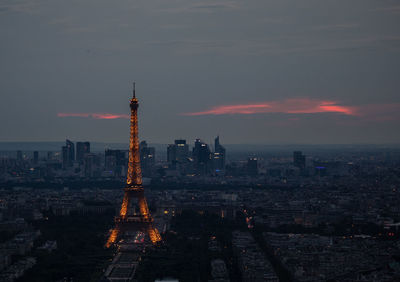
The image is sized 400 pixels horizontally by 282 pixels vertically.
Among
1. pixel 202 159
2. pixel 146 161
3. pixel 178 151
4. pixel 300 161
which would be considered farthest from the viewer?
pixel 178 151

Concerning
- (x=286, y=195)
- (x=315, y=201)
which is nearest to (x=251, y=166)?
(x=286, y=195)

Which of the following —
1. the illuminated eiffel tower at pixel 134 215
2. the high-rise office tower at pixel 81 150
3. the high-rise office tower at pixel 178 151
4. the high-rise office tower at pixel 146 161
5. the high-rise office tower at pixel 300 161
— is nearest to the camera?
the illuminated eiffel tower at pixel 134 215

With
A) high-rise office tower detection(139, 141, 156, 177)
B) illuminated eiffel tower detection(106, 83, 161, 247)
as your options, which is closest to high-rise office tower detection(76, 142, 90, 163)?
high-rise office tower detection(139, 141, 156, 177)

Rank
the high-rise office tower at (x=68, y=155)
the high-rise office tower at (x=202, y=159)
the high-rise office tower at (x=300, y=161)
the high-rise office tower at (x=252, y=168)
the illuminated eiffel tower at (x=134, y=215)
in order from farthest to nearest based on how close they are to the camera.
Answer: the high-rise office tower at (x=68, y=155)
the high-rise office tower at (x=300, y=161)
the high-rise office tower at (x=202, y=159)
the high-rise office tower at (x=252, y=168)
the illuminated eiffel tower at (x=134, y=215)

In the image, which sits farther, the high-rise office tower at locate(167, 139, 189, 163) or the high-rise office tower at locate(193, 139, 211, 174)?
the high-rise office tower at locate(167, 139, 189, 163)

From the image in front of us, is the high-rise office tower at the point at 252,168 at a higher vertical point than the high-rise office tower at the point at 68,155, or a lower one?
lower

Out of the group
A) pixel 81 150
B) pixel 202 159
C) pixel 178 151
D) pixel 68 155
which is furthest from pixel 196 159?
pixel 68 155

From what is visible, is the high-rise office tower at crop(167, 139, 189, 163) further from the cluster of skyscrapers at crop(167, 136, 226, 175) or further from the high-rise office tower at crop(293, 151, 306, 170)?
the high-rise office tower at crop(293, 151, 306, 170)

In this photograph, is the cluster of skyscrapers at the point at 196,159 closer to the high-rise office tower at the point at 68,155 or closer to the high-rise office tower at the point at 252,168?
the high-rise office tower at the point at 252,168

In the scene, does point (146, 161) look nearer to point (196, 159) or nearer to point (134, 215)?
point (196, 159)

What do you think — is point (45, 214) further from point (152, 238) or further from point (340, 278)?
point (340, 278)

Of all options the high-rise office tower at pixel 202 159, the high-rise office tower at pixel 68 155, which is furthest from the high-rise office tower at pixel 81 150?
the high-rise office tower at pixel 202 159

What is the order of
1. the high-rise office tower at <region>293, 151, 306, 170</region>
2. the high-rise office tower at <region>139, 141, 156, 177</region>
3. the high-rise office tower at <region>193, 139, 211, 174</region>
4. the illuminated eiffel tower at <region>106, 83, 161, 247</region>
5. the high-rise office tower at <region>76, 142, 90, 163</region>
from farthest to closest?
the high-rise office tower at <region>76, 142, 90, 163</region>, the high-rise office tower at <region>293, 151, 306, 170</region>, the high-rise office tower at <region>193, 139, 211, 174</region>, the high-rise office tower at <region>139, 141, 156, 177</region>, the illuminated eiffel tower at <region>106, 83, 161, 247</region>
